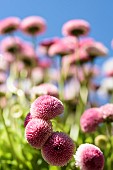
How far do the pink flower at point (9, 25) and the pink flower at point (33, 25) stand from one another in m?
0.04

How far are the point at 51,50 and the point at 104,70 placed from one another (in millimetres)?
261

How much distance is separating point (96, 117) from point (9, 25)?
830 mm

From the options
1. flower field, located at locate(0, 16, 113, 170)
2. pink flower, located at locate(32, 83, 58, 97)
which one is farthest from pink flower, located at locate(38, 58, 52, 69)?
pink flower, located at locate(32, 83, 58, 97)

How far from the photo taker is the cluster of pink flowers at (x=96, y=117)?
65 cm

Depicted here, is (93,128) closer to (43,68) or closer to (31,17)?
(31,17)

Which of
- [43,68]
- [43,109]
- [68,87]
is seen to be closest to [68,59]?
[68,87]

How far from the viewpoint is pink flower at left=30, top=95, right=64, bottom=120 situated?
0.48 metres

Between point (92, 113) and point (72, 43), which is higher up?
point (72, 43)

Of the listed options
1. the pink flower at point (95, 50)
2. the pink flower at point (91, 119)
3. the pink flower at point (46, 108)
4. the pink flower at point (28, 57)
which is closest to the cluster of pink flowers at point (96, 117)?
the pink flower at point (91, 119)

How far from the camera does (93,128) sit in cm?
70

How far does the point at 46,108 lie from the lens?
1.60 feet

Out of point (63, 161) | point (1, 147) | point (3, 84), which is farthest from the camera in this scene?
point (3, 84)

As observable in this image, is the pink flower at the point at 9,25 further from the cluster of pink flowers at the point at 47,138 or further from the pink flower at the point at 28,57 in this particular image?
the cluster of pink flowers at the point at 47,138

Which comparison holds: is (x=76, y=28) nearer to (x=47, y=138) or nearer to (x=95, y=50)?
(x=95, y=50)
